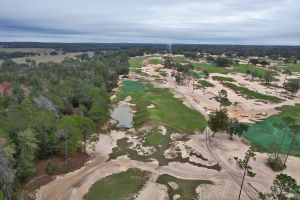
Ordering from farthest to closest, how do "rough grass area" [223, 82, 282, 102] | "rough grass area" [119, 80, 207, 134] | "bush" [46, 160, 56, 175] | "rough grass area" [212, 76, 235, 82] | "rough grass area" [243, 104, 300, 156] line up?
"rough grass area" [212, 76, 235, 82] < "rough grass area" [223, 82, 282, 102] < "rough grass area" [119, 80, 207, 134] < "rough grass area" [243, 104, 300, 156] < "bush" [46, 160, 56, 175]

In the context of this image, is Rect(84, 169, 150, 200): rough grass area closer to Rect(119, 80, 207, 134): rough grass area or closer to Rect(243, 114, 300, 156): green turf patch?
Rect(119, 80, 207, 134): rough grass area

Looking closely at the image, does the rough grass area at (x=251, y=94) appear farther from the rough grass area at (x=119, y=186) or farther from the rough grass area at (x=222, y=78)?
the rough grass area at (x=119, y=186)

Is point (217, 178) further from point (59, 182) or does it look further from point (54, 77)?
point (54, 77)

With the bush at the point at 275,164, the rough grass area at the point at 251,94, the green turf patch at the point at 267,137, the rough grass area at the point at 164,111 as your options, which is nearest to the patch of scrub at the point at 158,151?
the rough grass area at the point at 164,111

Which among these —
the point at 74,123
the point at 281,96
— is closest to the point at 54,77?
the point at 74,123

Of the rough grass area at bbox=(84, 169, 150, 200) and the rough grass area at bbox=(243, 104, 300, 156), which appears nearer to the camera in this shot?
the rough grass area at bbox=(84, 169, 150, 200)

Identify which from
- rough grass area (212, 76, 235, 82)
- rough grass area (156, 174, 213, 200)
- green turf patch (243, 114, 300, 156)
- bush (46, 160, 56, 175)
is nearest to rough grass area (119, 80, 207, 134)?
green turf patch (243, 114, 300, 156)
